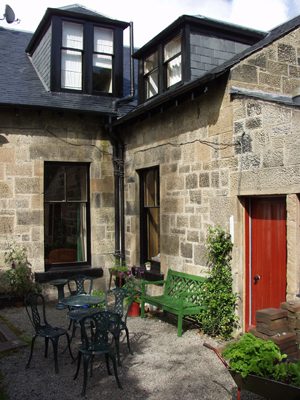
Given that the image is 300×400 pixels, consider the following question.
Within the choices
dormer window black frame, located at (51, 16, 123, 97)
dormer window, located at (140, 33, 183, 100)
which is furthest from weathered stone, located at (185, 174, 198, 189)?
dormer window black frame, located at (51, 16, 123, 97)

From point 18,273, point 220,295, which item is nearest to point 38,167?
point 18,273

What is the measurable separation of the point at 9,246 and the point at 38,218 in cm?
84

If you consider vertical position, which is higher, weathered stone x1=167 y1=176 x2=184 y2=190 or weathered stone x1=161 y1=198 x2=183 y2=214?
weathered stone x1=167 y1=176 x2=184 y2=190

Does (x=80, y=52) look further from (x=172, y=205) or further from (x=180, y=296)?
(x=180, y=296)

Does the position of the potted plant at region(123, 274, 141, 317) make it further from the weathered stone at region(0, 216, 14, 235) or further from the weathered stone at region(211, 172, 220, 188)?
the weathered stone at region(0, 216, 14, 235)

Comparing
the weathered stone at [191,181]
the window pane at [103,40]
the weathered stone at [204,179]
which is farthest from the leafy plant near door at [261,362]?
the window pane at [103,40]

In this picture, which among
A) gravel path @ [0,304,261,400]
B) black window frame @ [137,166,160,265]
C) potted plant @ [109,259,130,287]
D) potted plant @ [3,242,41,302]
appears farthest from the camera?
black window frame @ [137,166,160,265]

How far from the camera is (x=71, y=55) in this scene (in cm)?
1016

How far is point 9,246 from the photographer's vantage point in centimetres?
896

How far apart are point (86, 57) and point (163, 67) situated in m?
2.28

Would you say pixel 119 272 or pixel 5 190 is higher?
pixel 5 190

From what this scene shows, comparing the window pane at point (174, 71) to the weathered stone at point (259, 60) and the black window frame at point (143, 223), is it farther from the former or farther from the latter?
the weathered stone at point (259, 60)

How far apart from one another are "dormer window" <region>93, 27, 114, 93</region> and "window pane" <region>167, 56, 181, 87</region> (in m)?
2.18

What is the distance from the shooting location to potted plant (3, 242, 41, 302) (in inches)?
344
